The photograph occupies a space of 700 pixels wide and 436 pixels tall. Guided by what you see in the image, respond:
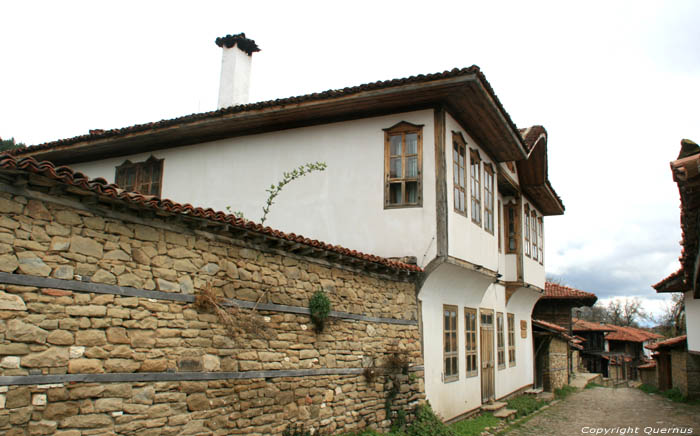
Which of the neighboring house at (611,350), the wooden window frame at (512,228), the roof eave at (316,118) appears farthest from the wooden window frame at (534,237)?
the neighboring house at (611,350)

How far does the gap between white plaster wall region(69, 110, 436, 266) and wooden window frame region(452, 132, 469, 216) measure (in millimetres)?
685

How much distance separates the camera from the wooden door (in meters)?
13.1

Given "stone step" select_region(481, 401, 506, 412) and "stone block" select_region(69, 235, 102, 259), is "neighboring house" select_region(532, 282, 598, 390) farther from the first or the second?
"stone block" select_region(69, 235, 102, 259)

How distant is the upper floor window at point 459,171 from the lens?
34.1 feet

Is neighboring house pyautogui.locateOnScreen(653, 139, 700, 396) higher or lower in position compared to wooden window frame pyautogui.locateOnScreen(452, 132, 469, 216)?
lower

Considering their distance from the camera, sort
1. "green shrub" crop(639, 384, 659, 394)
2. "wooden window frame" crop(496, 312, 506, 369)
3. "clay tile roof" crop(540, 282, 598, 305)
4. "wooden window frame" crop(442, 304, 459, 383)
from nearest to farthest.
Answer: "wooden window frame" crop(442, 304, 459, 383) → "wooden window frame" crop(496, 312, 506, 369) → "clay tile roof" crop(540, 282, 598, 305) → "green shrub" crop(639, 384, 659, 394)

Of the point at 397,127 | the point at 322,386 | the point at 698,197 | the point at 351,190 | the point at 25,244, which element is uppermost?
the point at 397,127

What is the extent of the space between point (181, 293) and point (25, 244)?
1.68 metres

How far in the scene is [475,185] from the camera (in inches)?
454

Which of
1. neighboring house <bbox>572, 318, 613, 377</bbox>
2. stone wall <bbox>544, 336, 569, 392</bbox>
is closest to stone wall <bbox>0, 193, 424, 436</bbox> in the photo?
stone wall <bbox>544, 336, 569, 392</bbox>

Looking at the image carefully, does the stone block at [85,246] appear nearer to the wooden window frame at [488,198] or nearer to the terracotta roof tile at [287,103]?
the terracotta roof tile at [287,103]

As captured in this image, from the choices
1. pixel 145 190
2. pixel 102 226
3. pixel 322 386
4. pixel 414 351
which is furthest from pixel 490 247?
pixel 102 226

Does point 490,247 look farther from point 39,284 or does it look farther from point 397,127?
point 39,284

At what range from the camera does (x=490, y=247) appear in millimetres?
12070
